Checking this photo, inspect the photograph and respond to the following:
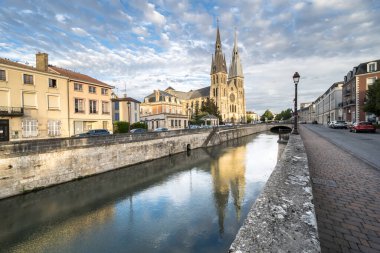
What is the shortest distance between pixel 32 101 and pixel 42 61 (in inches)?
206

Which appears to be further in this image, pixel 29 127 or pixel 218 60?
pixel 218 60

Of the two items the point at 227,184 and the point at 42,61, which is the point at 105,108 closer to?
the point at 42,61

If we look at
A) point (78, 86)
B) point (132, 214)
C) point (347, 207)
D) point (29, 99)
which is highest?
point (78, 86)

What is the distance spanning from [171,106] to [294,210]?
49902 millimetres

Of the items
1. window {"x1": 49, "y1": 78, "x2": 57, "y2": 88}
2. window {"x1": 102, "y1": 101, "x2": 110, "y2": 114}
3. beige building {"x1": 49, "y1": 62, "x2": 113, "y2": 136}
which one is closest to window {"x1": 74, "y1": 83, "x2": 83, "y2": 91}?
beige building {"x1": 49, "y1": 62, "x2": 113, "y2": 136}

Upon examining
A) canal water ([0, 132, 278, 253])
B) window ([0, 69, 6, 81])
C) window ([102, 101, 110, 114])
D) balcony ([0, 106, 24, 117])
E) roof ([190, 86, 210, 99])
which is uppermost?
→ roof ([190, 86, 210, 99])

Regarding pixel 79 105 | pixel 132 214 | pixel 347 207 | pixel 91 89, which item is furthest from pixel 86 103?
pixel 347 207

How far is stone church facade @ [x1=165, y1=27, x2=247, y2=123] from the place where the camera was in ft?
259

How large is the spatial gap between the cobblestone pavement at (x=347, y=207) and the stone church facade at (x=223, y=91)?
225ft

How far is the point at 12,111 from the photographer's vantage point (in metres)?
19.6

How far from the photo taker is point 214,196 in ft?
37.3

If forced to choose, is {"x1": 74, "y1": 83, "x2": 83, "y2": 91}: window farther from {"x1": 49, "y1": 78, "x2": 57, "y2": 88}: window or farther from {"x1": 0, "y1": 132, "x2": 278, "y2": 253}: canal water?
{"x1": 0, "y1": 132, "x2": 278, "y2": 253}: canal water

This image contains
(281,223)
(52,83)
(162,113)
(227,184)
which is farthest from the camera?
(162,113)

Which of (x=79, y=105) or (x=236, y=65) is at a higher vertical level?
(x=236, y=65)
